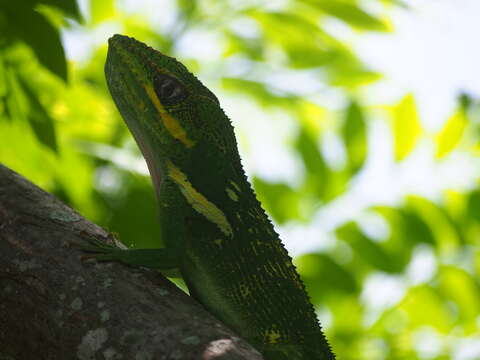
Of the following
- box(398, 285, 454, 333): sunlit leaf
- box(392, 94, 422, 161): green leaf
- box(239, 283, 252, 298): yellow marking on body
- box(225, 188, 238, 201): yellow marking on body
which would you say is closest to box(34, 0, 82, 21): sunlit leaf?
box(225, 188, 238, 201): yellow marking on body

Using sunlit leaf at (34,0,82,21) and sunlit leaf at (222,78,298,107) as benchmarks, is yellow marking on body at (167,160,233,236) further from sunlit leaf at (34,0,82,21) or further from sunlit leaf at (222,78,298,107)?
sunlit leaf at (222,78,298,107)

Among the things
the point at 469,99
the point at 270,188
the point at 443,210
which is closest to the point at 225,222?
the point at 270,188

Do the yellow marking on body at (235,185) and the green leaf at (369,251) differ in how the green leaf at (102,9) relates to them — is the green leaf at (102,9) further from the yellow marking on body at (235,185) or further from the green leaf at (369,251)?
the green leaf at (369,251)

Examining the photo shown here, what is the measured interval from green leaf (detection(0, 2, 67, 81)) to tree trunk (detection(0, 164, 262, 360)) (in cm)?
100

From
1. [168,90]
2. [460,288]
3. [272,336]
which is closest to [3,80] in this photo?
[168,90]

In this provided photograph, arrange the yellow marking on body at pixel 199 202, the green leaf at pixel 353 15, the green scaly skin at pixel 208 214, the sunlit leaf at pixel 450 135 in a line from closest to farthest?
the green scaly skin at pixel 208 214, the yellow marking on body at pixel 199 202, the green leaf at pixel 353 15, the sunlit leaf at pixel 450 135

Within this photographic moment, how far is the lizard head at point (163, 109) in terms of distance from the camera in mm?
3533

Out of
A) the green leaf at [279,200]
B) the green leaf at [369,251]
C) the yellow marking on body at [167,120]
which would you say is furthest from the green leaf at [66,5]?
the green leaf at [369,251]

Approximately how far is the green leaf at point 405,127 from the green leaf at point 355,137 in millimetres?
409

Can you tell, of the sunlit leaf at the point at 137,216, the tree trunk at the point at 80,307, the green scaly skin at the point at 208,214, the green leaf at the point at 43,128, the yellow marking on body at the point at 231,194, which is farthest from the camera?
the sunlit leaf at the point at 137,216

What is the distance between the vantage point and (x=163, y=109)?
3.55 m

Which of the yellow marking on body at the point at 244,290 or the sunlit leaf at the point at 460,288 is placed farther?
the sunlit leaf at the point at 460,288

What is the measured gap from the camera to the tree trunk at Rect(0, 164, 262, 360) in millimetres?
2285

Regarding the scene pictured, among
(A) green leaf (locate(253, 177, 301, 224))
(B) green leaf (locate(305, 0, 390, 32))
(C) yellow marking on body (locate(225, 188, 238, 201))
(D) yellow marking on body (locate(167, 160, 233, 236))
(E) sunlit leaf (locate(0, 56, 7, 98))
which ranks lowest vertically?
(D) yellow marking on body (locate(167, 160, 233, 236))
